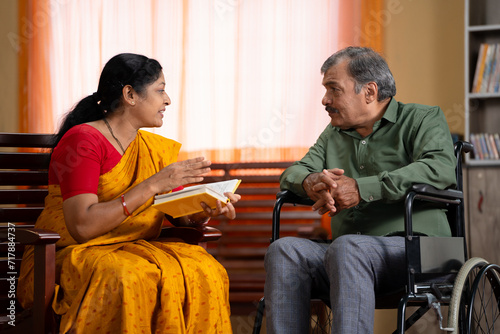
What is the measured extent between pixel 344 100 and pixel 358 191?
37 centimetres

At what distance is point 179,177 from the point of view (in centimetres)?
174

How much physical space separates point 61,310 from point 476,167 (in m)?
2.10

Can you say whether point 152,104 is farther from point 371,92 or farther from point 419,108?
point 419,108

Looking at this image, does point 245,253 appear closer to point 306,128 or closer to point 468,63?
point 306,128

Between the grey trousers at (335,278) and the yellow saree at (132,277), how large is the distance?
22 cm

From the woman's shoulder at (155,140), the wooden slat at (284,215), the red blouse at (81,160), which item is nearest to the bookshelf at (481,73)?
the wooden slat at (284,215)

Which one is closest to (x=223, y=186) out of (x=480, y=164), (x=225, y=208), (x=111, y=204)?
(x=225, y=208)

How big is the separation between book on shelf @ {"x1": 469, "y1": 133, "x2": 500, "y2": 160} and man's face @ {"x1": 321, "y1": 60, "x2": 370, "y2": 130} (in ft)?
3.90

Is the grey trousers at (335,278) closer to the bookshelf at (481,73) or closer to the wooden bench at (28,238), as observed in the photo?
the wooden bench at (28,238)

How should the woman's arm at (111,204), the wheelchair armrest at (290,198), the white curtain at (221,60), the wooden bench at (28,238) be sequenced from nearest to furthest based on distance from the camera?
the wooden bench at (28,238) → the woman's arm at (111,204) → the wheelchair armrest at (290,198) → the white curtain at (221,60)

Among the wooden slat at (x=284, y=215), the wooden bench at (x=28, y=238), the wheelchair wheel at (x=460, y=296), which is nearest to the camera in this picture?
the wheelchair wheel at (x=460, y=296)

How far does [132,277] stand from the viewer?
1573 mm

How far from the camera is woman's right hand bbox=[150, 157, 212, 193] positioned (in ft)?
5.70

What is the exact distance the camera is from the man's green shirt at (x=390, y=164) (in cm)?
164
